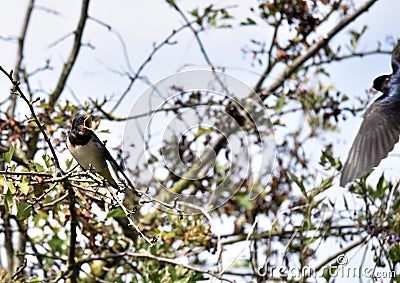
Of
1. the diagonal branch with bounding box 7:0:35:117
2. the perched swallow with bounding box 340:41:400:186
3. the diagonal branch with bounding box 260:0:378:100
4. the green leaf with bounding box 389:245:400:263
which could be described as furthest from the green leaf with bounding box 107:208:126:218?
the diagonal branch with bounding box 260:0:378:100

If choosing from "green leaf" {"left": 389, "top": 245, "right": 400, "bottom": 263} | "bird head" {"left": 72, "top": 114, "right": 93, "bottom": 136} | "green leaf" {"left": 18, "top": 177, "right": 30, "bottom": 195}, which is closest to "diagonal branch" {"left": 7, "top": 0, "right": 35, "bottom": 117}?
"bird head" {"left": 72, "top": 114, "right": 93, "bottom": 136}

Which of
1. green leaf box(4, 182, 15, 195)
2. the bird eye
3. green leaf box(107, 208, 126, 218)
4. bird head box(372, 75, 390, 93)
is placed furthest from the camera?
bird head box(372, 75, 390, 93)

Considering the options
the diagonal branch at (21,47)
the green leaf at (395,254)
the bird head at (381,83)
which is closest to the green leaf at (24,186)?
the green leaf at (395,254)

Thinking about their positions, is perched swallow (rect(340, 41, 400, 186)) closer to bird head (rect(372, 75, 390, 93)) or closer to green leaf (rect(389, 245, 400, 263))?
bird head (rect(372, 75, 390, 93))

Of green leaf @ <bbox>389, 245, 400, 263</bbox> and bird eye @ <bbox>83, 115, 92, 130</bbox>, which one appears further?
green leaf @ <bbox>389, 245, 400, 263</bbox>

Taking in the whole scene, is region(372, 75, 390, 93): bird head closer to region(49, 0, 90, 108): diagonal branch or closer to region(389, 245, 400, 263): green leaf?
region(389, 245, 400, 263): green leaf

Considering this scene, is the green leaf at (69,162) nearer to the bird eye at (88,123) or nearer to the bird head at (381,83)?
the bird eye at (88,123)

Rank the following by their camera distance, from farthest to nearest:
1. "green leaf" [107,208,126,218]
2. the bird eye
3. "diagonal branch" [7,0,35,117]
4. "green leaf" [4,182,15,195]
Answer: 1. "diagonal branch" [7,0,35,117]
2. the bird eye
3. "green leaf" [107,208,126,218]
4. "green leaf" [4,182,15,195]

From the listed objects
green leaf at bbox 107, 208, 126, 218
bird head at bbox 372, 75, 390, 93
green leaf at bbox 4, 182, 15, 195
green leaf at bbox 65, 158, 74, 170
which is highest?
bird head at bbox 372, 75, 390, 93

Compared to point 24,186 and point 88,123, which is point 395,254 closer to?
point 88,123

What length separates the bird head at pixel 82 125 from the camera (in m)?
1.89

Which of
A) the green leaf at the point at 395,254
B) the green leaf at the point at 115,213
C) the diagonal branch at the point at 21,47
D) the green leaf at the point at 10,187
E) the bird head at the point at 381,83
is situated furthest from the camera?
the diagonal branch at the point at 21,47

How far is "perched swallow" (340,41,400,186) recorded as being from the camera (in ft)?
6.51

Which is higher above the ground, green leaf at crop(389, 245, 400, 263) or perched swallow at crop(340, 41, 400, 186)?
perched swallow at crop(340, 41, 400, 186)
